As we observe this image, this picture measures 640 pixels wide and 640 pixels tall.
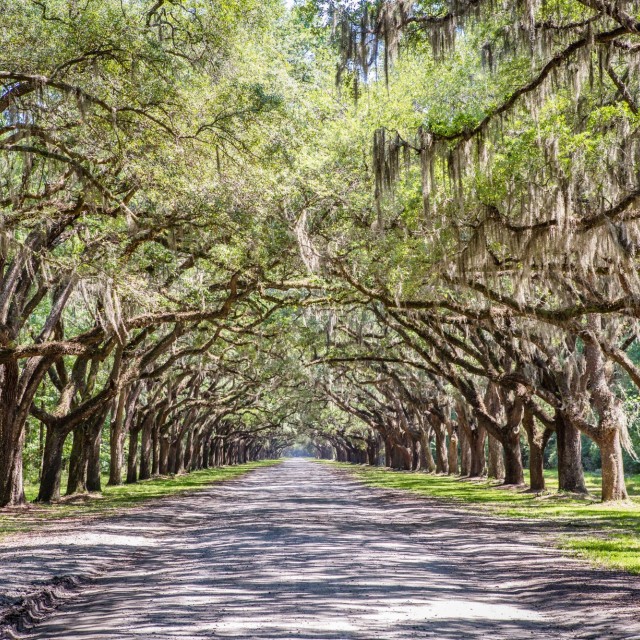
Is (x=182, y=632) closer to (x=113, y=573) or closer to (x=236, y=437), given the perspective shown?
(x=113, y=573)

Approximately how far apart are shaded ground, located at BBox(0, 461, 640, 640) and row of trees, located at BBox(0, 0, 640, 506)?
3873mm

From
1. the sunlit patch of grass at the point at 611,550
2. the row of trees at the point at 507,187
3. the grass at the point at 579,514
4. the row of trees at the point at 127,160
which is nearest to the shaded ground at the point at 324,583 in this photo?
the sunlit patch of grass at the point at 611,550

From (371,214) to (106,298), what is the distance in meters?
5.56

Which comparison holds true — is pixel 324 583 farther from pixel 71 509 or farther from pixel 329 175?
pixel 71 509

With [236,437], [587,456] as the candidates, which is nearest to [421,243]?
[587,456]

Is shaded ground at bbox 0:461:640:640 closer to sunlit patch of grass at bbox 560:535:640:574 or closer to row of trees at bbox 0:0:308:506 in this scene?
sunlit patch of grass at bbox 560:535:640:574

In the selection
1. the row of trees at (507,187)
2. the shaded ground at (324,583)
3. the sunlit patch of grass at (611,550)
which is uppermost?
the row of trees at (507,187)

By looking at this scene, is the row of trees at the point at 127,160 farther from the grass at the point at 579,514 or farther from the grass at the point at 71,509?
the grass at the point at 579,514

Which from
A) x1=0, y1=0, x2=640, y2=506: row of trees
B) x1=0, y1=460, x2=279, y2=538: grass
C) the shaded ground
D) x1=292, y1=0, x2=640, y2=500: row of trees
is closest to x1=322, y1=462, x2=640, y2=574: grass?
the shaded ground

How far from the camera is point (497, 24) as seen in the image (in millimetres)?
12516

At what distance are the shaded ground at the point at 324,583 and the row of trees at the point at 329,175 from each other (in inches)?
152

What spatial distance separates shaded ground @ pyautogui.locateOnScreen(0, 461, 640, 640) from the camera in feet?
20.0

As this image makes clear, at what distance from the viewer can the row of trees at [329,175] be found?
33.8ft

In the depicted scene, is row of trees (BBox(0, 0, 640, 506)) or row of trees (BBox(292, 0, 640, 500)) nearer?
row of trees (BBox(292, 0, 640, 500))
